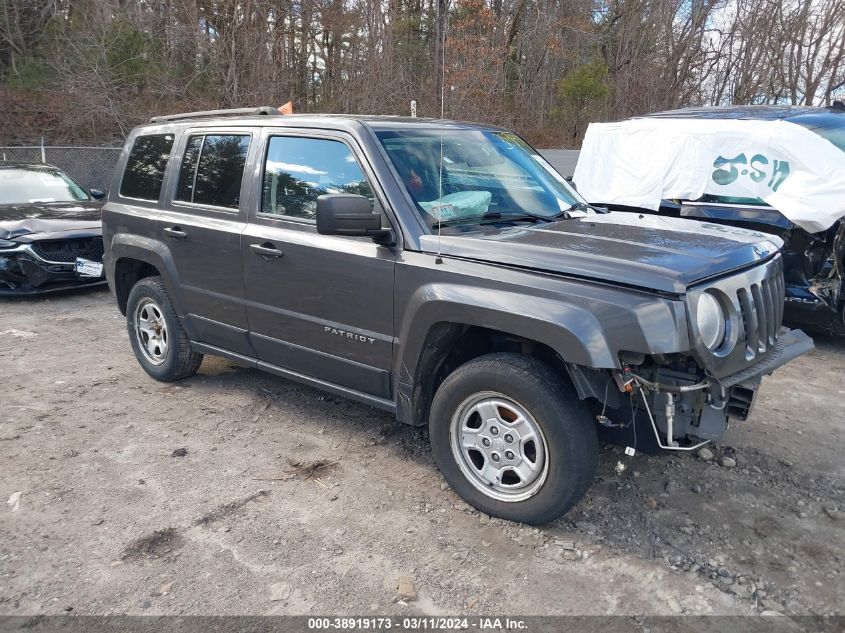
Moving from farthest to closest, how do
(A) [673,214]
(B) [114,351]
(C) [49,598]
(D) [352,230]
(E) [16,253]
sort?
(E) [16,253]
(A) [673,214]
(B) [114,351]
(D) [352,230]
(C) [49,598]

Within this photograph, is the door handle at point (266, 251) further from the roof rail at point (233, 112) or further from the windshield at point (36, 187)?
the windshield at point (36, 187)

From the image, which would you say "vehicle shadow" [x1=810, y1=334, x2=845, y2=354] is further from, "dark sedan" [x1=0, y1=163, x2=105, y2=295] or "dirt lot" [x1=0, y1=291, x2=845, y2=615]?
"dark sedan" [x1=0, y1=163, x2=105, y2=295]

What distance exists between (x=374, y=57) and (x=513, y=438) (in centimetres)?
1730

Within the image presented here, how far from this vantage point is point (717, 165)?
21.3ft

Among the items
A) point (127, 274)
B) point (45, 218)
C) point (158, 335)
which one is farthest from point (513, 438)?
point (45, 218)

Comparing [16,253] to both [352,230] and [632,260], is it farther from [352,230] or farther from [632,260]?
[632,260]

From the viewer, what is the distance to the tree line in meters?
17.8

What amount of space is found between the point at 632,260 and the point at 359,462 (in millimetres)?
2003

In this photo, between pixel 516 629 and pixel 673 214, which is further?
pixel 673 214

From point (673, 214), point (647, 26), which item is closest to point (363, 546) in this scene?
point (673, 214)

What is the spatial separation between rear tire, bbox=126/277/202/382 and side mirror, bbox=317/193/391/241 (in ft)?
7.20

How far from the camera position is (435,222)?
3.64 m

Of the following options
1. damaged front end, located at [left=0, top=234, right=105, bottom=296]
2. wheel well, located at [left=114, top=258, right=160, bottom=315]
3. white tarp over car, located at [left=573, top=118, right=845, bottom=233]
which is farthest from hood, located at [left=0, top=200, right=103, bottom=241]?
white tarp over car, located at [left=573, top=118, right=845, bottom=233]

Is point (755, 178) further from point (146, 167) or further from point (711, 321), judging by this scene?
point (146, 167)
